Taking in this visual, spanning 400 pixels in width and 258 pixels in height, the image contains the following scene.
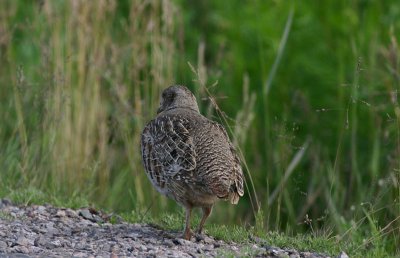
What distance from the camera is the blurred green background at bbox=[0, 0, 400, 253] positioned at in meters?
8.20

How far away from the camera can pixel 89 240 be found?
6082mm

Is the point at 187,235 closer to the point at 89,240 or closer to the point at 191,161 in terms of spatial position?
the point at 191,161

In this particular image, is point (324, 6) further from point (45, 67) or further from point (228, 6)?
point (45, 67)

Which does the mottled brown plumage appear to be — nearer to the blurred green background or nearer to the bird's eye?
the bird's eye

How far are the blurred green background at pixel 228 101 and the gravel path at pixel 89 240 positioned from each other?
27.3 inches

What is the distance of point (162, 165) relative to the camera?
6.38 meters

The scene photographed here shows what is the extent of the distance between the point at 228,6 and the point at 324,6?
1.24 m

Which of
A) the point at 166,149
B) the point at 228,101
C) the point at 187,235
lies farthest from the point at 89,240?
the point at 228,101

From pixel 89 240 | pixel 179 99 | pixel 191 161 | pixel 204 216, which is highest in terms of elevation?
pixel 179 99

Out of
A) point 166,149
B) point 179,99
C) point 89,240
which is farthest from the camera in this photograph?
point 179,99

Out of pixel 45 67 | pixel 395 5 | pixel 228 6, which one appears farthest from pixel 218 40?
pixel 45 67

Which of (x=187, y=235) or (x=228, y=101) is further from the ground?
(x=228, y=101)

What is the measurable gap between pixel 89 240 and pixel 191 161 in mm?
828

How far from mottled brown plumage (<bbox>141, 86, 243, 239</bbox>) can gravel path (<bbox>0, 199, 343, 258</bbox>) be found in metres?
0.29
